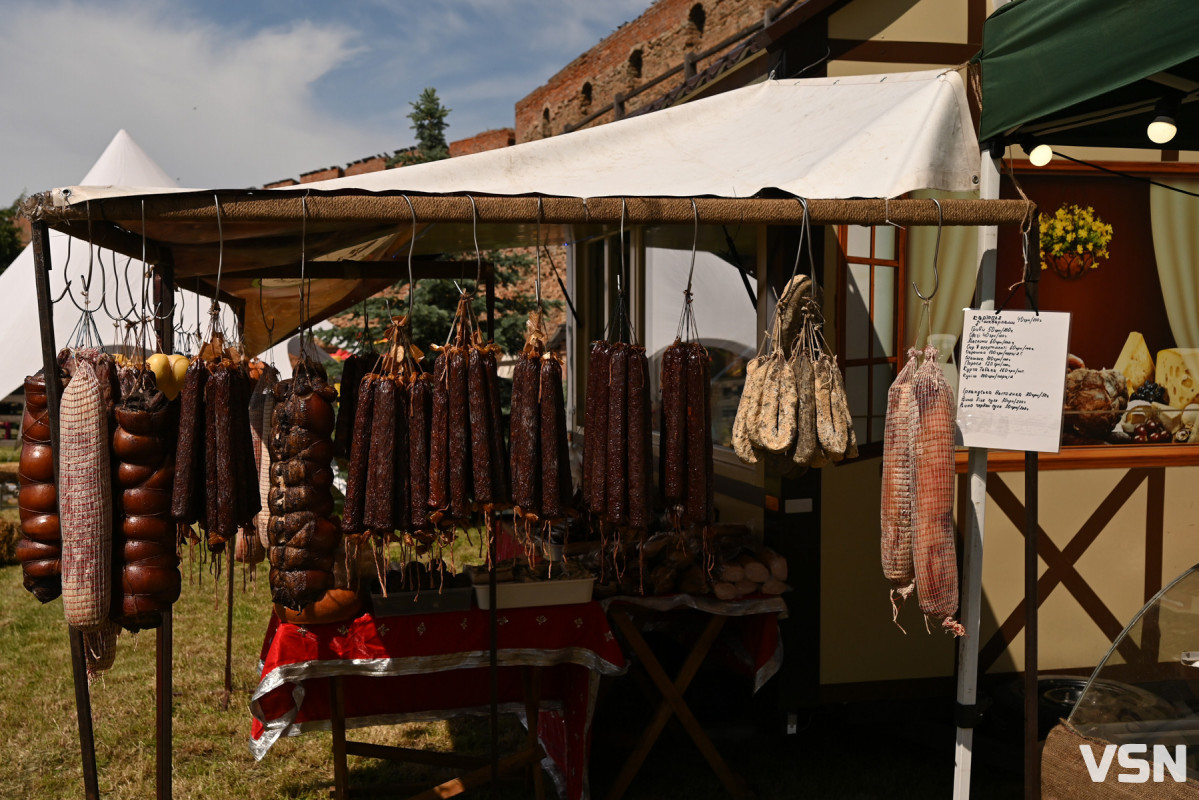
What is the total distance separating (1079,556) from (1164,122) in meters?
2.46

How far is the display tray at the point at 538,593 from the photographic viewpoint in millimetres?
3605

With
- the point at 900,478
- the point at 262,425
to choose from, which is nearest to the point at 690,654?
the point at 900,478

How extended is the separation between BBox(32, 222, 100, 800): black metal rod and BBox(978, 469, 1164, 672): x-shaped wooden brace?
3.85 meters

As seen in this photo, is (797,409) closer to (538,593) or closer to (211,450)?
(538,593)

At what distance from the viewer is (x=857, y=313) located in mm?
4375

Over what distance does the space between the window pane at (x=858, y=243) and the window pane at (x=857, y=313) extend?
0.06 meters

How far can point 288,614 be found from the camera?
3.37 metres

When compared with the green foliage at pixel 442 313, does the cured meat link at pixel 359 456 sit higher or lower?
lower

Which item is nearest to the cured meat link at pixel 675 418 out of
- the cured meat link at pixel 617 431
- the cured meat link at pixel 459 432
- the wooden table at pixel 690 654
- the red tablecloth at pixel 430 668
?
the cured meat link at pixel 617 431

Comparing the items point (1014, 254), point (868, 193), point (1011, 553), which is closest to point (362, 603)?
point (868, 193)

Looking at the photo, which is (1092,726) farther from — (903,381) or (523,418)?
(523,418)

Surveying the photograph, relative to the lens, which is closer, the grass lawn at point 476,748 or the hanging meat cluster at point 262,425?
the hanging meat cluster at point 262,425

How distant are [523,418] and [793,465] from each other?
3.25 feet

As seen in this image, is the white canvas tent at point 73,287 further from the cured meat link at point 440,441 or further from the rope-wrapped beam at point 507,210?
the cured meat link at point 440,441
